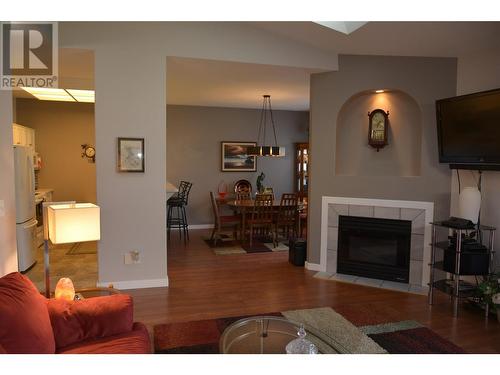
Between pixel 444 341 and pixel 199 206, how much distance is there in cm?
593

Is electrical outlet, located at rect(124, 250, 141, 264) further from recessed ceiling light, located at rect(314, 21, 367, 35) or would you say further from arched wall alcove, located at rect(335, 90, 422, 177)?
recessed ceiling light, located at rect(314, 21, 367, 35)

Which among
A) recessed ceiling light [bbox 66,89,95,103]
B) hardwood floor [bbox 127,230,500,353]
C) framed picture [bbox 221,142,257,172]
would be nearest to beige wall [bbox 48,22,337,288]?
hardwood floor [bbox 127,230,500,353]

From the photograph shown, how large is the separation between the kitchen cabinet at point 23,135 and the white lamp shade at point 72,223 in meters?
4.18

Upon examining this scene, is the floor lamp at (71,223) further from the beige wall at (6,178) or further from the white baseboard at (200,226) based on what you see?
the white baseboard at (200,226)

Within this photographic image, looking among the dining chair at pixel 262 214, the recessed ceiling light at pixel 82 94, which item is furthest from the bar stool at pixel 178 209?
the recessed ceiling light at pixel 82 94

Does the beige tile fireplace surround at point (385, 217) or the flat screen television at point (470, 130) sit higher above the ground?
the flat screen television at point (470, 130)

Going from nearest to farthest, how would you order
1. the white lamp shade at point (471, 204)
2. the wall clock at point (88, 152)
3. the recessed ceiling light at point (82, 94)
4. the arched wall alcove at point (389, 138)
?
the white lamp shade at point (471, 204) < the arched wall alcove at point (389, 138) < the recessed ceiling light at point (82, 94) < the wall clock at point (88, 152)

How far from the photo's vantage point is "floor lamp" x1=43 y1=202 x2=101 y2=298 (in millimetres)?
2449

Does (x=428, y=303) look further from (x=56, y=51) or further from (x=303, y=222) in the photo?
(x=56, y=51)

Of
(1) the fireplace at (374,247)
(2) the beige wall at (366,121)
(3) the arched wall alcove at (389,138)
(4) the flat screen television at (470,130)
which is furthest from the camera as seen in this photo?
(3) the arched wall alcove at (389,138)

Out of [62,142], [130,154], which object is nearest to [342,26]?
[130,154]

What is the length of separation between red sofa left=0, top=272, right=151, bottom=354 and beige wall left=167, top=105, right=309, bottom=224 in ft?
19.0

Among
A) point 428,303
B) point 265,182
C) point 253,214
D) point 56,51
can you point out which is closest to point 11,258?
point 56,51

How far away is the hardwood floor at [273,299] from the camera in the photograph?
136 inches
